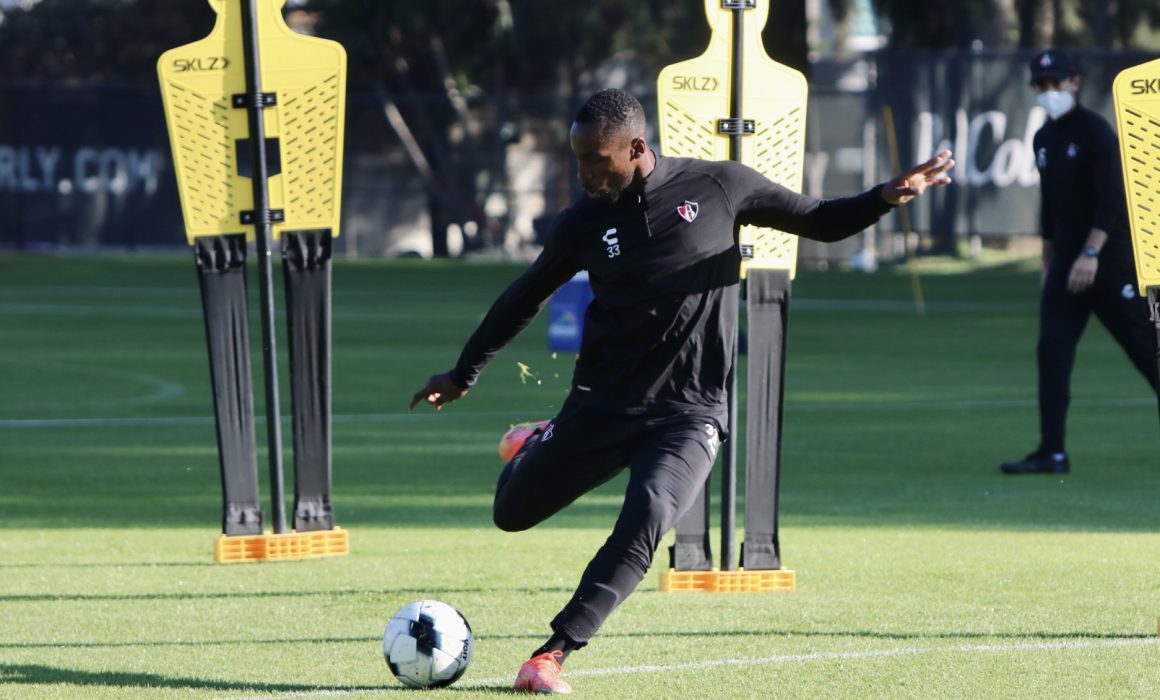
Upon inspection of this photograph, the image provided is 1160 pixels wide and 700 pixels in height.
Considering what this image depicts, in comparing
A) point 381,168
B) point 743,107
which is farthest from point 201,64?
point 381,168

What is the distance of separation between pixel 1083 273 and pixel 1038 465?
1456mm

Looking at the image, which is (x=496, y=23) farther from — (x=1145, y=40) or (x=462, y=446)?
(x=462, y=446)

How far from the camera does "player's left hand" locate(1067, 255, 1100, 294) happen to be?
1123cm

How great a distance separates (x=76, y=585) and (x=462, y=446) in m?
5.33

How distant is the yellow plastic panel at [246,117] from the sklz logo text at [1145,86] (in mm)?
3746

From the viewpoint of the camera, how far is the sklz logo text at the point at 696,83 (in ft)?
27.5

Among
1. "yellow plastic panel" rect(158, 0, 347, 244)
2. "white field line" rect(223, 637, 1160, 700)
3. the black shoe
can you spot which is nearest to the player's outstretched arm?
"white field line" rect(223, 637, 1160, 700)

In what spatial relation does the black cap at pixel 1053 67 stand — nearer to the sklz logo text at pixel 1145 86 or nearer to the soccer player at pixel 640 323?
the sklz logo text at pixel 1145 86

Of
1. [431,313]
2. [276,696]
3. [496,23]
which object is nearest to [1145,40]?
[496,23]

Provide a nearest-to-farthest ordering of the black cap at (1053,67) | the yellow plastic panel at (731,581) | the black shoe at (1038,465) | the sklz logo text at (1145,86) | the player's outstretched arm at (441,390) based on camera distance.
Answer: the player's outstretched arm at (441,390) → the sklz logo text at (1145,86) → the yellow plastic panel at (731,581) → the black cap at (1053,67) → the black shoe at (1038,465)

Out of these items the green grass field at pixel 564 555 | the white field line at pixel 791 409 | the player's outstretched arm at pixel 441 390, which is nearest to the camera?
the green grass field at pixel 564 555

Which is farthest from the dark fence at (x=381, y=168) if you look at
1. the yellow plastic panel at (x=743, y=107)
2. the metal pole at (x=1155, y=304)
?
the metal pole at (x=1155, y=304)

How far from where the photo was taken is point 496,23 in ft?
176

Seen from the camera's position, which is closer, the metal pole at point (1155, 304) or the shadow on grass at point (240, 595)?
the metal pole at point (1155, 304)
